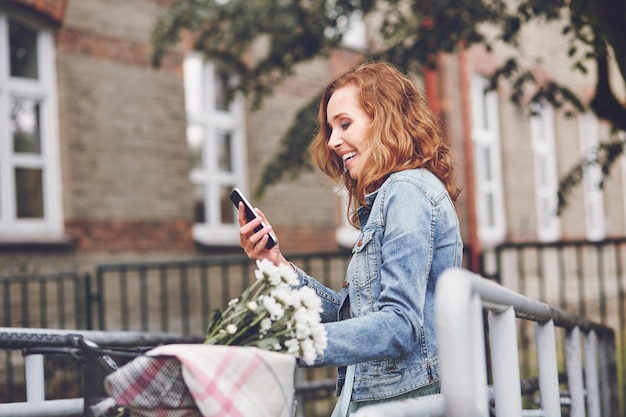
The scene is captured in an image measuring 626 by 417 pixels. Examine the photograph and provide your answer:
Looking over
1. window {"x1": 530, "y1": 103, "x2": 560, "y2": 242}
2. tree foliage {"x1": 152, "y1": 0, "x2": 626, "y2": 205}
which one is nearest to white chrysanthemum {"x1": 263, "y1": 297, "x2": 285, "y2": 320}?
tree foliage {"x1": 152, "y1": 0, "x2": 626, "y2": 205}

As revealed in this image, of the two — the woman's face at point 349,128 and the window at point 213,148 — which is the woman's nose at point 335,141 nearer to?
the woman's face at point 349,128

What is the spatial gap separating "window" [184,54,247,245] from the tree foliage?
2.56 metres

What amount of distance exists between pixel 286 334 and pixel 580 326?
183 cm

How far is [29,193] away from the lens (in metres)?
8.86

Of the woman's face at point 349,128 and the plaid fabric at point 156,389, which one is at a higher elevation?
the woman's face at point 349,128

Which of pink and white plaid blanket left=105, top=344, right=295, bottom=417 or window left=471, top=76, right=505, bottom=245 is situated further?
window left=471, top=76, right=505, bottom=245

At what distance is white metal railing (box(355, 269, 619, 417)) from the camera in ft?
5.05

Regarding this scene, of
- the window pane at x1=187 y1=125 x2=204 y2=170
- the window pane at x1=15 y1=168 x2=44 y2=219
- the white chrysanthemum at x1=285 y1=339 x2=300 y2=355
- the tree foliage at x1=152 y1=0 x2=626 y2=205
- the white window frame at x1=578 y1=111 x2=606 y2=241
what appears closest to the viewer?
the white chrysanthemum at x1=285 y1=339 x2=300 y2=355

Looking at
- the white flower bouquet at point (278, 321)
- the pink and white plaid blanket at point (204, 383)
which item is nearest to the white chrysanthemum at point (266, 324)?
the white flower bouquet at point (278, 321)

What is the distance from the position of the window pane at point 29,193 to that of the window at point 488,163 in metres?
8.91

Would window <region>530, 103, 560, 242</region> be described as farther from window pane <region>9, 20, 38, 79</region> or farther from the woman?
the woman

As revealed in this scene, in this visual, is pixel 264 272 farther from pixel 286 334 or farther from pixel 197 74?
pixel 197 74

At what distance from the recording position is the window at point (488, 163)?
15852mm

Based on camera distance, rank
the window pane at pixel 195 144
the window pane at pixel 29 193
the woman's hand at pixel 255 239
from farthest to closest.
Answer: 1. the window pane at pixel 195 144
2. the window pane at pixel 29 193
3. the woman's hand at pixel 255 239
